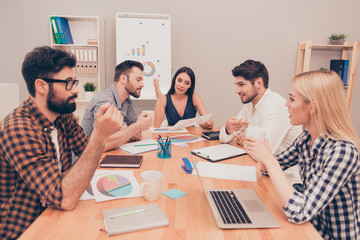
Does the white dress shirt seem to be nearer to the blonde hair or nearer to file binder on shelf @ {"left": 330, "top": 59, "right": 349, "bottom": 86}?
the blonde hair

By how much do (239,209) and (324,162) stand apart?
14.1 inches

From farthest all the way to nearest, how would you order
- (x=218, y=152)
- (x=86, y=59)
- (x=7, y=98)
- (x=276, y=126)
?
(x=86, y=59) < (x=7, y=98) < (x=276, y=126) < (x=218, y=152)

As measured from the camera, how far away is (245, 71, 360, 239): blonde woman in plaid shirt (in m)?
0.92

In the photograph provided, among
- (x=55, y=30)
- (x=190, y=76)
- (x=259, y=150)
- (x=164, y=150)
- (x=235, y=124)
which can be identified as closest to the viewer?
(x=259, y=150)

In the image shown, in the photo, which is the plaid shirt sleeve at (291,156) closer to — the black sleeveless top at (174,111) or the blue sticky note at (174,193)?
the blue sticky note at (174,193)

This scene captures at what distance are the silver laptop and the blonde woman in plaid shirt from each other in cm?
8

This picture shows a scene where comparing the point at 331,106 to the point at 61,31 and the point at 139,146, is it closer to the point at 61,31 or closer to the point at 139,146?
Result: the point at 139,146

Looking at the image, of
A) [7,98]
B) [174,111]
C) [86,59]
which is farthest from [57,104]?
[86,59]

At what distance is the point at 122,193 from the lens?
1.09m

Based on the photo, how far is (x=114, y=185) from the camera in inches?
45.3

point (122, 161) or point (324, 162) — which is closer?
point (324, 162)

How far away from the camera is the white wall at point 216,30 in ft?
11.6

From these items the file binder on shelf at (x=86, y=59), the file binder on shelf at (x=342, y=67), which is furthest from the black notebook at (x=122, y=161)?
the file binder on shelf at (x=342, y=67)

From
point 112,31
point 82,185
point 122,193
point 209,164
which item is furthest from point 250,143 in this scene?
point 112,31
